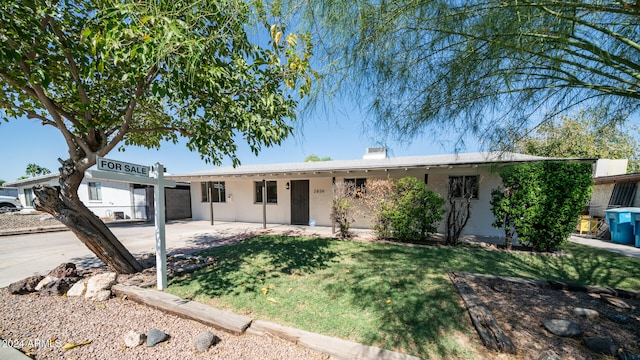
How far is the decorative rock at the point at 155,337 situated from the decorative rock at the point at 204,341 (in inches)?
14.8

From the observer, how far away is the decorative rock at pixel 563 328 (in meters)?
2.38

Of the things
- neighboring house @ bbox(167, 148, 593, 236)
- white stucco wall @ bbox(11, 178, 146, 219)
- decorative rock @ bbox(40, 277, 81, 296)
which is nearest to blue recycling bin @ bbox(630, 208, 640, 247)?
neighboring house @ bbox(167, 148, 593, 236)

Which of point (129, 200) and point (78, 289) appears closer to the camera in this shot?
point (78, 289)

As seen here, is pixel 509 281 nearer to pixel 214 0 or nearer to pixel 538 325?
pixel 538 325

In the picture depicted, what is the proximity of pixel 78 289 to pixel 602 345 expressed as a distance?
21.5ft

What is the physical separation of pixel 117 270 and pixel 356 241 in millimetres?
5879

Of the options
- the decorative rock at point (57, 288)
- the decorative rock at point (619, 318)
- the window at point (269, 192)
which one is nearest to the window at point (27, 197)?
the window at point (269, 192)

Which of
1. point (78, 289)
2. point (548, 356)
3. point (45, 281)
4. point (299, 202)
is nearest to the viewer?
point (548, 356)

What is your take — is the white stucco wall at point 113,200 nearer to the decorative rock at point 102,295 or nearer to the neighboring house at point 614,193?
the decorative rock at point 102,295

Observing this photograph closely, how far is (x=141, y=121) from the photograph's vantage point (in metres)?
5.28

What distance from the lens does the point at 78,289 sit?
339 centimetres

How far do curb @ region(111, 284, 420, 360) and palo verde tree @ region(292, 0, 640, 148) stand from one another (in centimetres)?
228

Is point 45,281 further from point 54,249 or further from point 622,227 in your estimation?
point 622,227

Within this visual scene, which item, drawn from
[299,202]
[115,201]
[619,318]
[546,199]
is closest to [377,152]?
[619,318]
